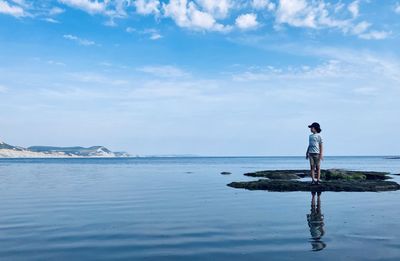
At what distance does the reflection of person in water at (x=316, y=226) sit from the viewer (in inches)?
433

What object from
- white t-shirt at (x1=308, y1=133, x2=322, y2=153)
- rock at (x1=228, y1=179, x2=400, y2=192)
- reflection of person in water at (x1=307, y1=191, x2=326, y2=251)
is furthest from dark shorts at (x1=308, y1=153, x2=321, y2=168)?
reflection of person in water at (x1=307, y1=191, x2=326, y2=251)

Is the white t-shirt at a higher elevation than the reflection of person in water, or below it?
higher

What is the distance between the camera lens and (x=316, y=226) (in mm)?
13812

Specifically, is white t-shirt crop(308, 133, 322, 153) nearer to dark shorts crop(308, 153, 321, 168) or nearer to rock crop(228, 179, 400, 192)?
dark shorts crop(308, 153, 321, 168)

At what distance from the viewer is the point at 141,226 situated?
47.5 feet

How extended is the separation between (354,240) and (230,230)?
12.8ft

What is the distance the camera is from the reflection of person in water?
36.1 ft

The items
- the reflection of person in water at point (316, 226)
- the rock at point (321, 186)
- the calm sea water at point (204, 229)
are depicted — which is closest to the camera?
the calm sea water at point (204, 229)

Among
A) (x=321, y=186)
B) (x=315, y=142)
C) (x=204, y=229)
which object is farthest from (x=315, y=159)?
(x=204, y=229)

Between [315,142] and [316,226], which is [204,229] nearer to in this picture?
[316,226]

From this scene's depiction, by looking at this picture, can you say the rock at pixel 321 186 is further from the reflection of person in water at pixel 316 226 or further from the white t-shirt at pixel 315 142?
the reflection of person in water at pixel 316 226

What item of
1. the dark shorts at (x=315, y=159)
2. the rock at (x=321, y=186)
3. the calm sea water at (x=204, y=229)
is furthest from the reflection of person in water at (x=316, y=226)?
the rock at (x=321, y=186)

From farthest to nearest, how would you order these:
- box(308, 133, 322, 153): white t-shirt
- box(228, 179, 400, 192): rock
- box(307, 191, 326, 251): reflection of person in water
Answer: box(228, 179, 400, 192): rock < box(308, 133, 322, 153): white t-shirt < box(307, 191, 326, 251): reflection of person in water

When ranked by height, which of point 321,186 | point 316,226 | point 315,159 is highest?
point 315,159
